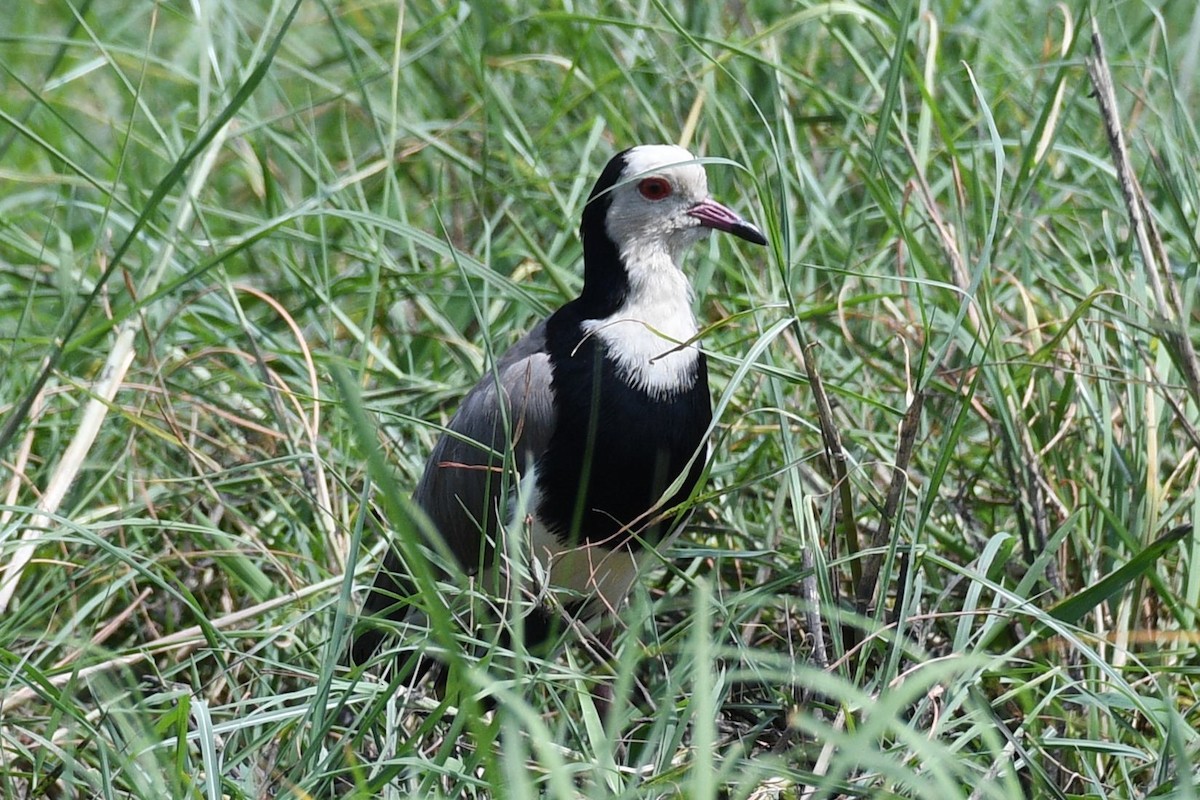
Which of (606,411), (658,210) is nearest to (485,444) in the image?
(606,411)

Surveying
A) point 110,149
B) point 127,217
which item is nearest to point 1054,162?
point 127,217

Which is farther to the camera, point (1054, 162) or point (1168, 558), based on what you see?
point (1054, 162)

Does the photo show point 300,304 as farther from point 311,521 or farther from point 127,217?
point 311,521

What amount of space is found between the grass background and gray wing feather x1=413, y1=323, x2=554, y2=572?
18 cm

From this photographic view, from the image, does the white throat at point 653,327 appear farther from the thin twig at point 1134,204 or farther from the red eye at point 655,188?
the thin twig at point 1134,204

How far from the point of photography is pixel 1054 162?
12.7 ft

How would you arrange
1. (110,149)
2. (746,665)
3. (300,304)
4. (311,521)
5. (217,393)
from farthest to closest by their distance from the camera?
(110,149) → (300,304) → (217,393) → (311,521) → (746,665)

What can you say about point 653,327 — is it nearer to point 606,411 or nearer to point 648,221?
point 606,411

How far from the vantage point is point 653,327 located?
2775 millimetres

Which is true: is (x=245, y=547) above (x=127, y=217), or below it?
below

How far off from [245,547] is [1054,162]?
223 cm

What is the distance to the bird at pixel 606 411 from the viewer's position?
2.81 meters

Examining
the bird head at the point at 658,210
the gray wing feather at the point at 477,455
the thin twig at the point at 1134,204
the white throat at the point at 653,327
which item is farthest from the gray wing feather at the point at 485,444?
the thin twig at the point at 1134,204

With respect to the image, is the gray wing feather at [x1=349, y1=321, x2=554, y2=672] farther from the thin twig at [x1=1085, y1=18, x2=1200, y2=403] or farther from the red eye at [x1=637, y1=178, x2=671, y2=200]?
the thin twig at [x1=1085, y1=18, x2=1200, y2=403]
